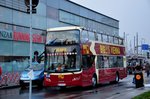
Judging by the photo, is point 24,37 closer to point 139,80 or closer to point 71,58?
point 71,58

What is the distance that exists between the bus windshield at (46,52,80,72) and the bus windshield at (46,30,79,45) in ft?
2.48

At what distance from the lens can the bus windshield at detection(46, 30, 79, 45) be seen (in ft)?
77.4

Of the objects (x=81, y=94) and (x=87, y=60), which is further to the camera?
(x=87, y=60)

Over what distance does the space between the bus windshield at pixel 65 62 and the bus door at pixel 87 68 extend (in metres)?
0.69

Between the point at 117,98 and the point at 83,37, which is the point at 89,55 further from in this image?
the point at 117,98

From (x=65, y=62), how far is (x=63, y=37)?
161cm

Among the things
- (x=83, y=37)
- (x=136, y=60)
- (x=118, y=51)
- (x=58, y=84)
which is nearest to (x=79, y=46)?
(x=83, y=37)

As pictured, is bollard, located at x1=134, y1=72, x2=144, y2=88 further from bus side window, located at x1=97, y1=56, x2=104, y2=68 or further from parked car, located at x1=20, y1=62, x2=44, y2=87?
parked car, located at x1=20, y1=62, x2=44, y2=87

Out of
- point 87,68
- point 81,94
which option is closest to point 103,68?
point 87,68

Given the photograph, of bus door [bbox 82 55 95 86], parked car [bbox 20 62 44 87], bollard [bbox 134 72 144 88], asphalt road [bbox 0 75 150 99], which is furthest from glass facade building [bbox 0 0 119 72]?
asphalt road [bbox 0 75 150 99]

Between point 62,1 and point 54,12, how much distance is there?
247 cm

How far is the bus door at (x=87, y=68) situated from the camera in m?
23.8

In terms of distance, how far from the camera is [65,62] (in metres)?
23.3

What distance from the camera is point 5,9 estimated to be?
115ft
